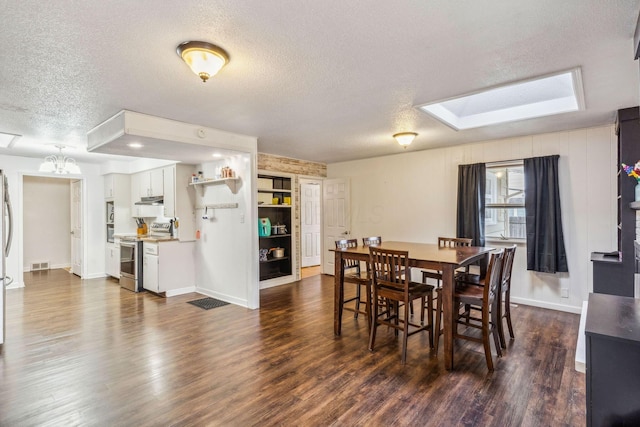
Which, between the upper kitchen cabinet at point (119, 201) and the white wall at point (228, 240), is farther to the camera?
the upper kitchen cabinet at point (119, 201)

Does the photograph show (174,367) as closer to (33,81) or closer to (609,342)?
(33,81)

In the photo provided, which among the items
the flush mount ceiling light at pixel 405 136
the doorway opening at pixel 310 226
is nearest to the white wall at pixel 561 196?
the flush mount ceiling light at pixel 405 136

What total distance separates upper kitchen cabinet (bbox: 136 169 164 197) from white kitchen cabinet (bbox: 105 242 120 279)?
1.21m

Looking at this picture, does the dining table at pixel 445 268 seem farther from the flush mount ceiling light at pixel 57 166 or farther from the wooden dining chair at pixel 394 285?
the flush mount ceiling light at pixel 57 166

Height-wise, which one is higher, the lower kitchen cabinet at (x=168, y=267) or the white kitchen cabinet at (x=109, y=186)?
the white kitchen cabinet at (x=109, y=186)

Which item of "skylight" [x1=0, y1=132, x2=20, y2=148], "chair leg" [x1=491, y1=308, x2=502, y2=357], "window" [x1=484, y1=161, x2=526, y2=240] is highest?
"skylight" [x1=0, y1=132, x2=20, y2=148]

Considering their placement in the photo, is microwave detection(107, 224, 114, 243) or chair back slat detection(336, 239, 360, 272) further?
microwave detection(107, 224, 114, 243)

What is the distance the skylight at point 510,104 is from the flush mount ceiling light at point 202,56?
6.83ft

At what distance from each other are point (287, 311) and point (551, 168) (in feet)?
13.2

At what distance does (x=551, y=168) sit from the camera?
14.0ft

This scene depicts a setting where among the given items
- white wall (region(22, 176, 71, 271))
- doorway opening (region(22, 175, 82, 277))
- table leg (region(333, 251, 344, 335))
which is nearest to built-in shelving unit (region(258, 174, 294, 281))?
table leg (region(333, 251, 344, 335))

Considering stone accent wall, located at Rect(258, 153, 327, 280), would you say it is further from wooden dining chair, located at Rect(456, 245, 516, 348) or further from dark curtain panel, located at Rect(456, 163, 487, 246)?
wooden dining chair, located at Rect(456, 245, 516, 348)

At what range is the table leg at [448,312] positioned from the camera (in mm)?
2740

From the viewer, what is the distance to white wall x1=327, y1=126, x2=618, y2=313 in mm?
4023
